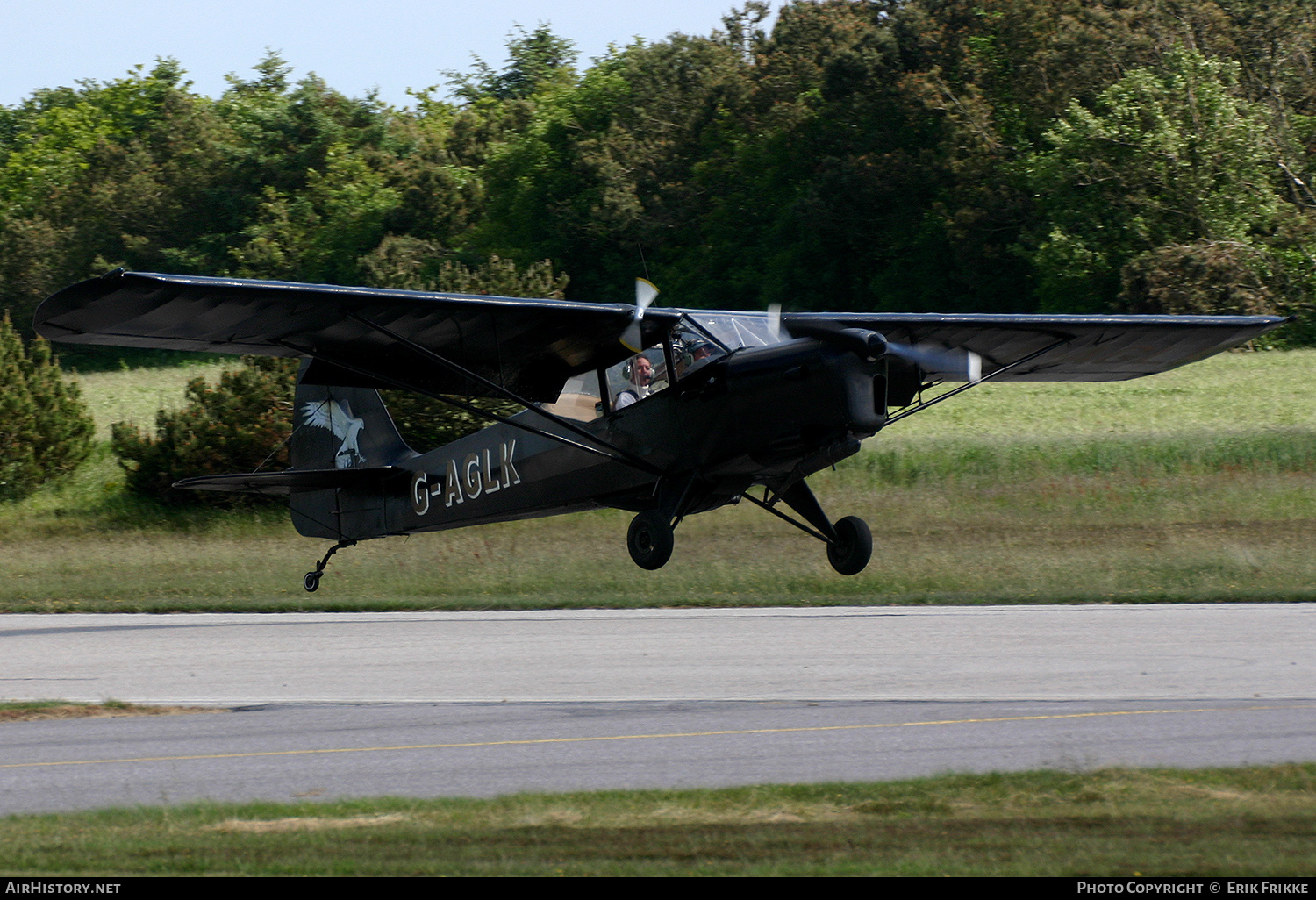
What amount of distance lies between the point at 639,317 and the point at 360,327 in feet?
9.62

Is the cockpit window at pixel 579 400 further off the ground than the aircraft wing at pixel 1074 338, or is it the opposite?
the aircraft wing at pixel 1074 338

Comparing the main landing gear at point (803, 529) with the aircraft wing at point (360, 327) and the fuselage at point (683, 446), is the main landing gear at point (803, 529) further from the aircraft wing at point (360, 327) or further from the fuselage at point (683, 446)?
the aircraft wing at point (360, 327)

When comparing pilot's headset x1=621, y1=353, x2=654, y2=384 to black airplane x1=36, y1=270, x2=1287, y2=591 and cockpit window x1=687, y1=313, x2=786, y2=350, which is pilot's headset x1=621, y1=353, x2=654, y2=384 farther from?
cockpit window x1=687, y1=313, x2=786, y2=350

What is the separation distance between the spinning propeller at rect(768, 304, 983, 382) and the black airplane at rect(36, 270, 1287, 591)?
0.09ft

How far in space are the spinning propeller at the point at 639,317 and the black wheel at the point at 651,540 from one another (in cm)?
169

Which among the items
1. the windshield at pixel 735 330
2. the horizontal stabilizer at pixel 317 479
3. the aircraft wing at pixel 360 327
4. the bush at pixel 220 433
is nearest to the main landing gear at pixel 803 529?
the windshield at pixel 735 330

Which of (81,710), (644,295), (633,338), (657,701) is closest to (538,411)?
(633,338)

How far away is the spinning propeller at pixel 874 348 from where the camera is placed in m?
11.7

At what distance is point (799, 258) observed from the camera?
5541 cm

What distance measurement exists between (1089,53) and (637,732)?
5106cm

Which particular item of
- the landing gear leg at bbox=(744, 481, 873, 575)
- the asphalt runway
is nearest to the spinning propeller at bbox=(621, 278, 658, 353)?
the landing gear leg at bbox=(744, 481, 873, 575)

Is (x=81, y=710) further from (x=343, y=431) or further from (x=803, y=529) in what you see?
A: (x=343, y=431)

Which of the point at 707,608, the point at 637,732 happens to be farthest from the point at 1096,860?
the point at 707,608
